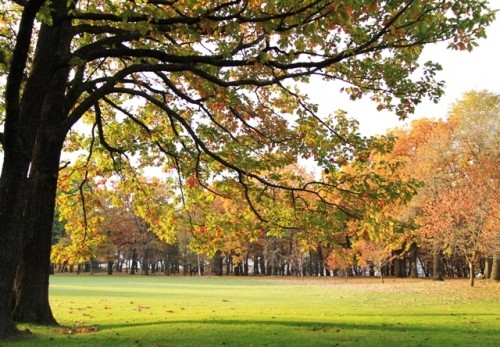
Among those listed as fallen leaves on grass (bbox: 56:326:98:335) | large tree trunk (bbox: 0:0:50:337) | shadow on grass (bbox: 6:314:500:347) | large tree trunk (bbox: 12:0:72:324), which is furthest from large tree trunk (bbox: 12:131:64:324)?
large tree trunk (bbox: 0:0:50:337)

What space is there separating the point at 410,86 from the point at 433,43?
2185 mm

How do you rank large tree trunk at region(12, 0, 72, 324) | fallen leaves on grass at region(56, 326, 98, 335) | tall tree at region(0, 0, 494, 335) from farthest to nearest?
1. large tree trunk at region(12, 0, 72, 324)
2. fallen leaves on grass at region(56, 326, 98, 335)
3. tall tree at region(0, 0, 494, 335)

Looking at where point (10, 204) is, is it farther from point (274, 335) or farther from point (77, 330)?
point (274, 335)

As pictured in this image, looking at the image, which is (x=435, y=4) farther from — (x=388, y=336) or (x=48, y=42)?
(x=48, y=42)

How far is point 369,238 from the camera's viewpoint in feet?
→ 43.7

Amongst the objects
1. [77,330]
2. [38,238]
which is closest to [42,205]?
[38,238]

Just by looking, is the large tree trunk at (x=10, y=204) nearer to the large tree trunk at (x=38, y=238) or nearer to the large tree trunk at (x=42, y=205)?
the large tree trunk at (x=42, y=205)

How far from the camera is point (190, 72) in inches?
515

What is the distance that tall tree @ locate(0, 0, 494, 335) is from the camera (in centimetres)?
887

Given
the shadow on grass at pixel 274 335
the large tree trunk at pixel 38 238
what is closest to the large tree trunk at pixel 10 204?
the shadow on grass at pixel 274 335

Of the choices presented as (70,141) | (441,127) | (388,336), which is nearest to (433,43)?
(388,336)

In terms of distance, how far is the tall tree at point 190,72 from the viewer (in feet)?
29.1

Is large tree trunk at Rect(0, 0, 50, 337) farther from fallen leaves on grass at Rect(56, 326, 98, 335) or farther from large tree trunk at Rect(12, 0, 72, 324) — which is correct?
large tree trunk at Rect(12, 0, 72, 324)

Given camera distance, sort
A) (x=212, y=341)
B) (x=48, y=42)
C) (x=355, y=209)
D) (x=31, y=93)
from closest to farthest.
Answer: (x=212, y=341)
(x=31, y=93)
(x=48, y=42)
(x=355, y=209)
